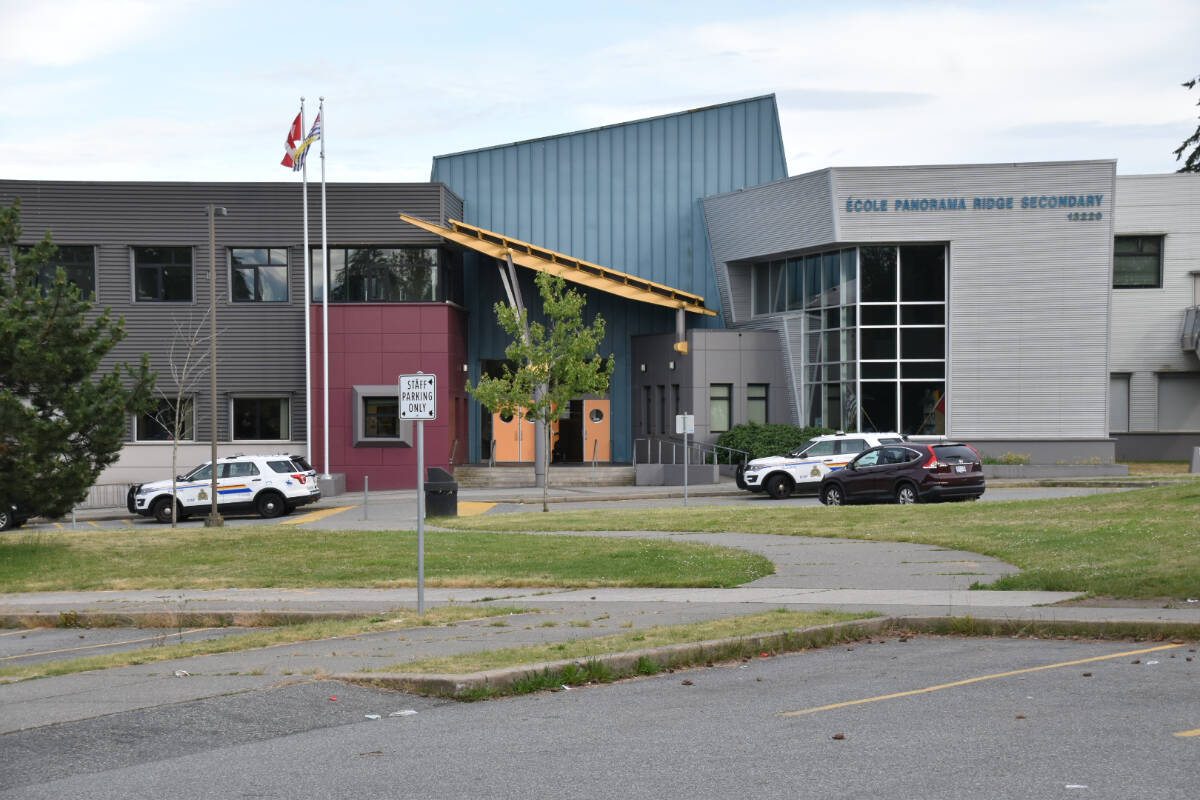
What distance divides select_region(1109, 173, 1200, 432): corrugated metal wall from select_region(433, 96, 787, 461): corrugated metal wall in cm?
1483

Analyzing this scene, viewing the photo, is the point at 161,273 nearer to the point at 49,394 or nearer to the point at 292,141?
the point at 292,141

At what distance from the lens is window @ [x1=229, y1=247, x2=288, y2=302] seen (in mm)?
43500

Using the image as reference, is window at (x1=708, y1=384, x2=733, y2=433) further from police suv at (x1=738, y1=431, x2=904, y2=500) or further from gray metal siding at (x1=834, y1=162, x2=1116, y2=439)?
police suv at (x1=738, y1=431, x2=904, y2=500)

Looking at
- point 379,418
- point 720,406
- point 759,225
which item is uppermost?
point 759,225

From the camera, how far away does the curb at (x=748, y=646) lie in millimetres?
9727

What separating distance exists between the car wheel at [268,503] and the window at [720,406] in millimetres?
16572

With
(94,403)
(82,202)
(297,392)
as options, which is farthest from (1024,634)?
(82,202)

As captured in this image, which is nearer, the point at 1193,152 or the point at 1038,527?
the point at 1038,527

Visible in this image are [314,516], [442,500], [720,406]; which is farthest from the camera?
[720,406]

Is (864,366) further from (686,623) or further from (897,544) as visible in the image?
(686,623)

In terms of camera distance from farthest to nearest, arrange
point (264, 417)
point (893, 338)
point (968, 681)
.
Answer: point (264, 417)
point (893, 338)
point (968, 681)

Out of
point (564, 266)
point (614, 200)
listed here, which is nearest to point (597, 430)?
point (564, 266)

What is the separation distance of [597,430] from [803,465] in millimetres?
15648

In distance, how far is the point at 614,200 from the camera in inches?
1964
